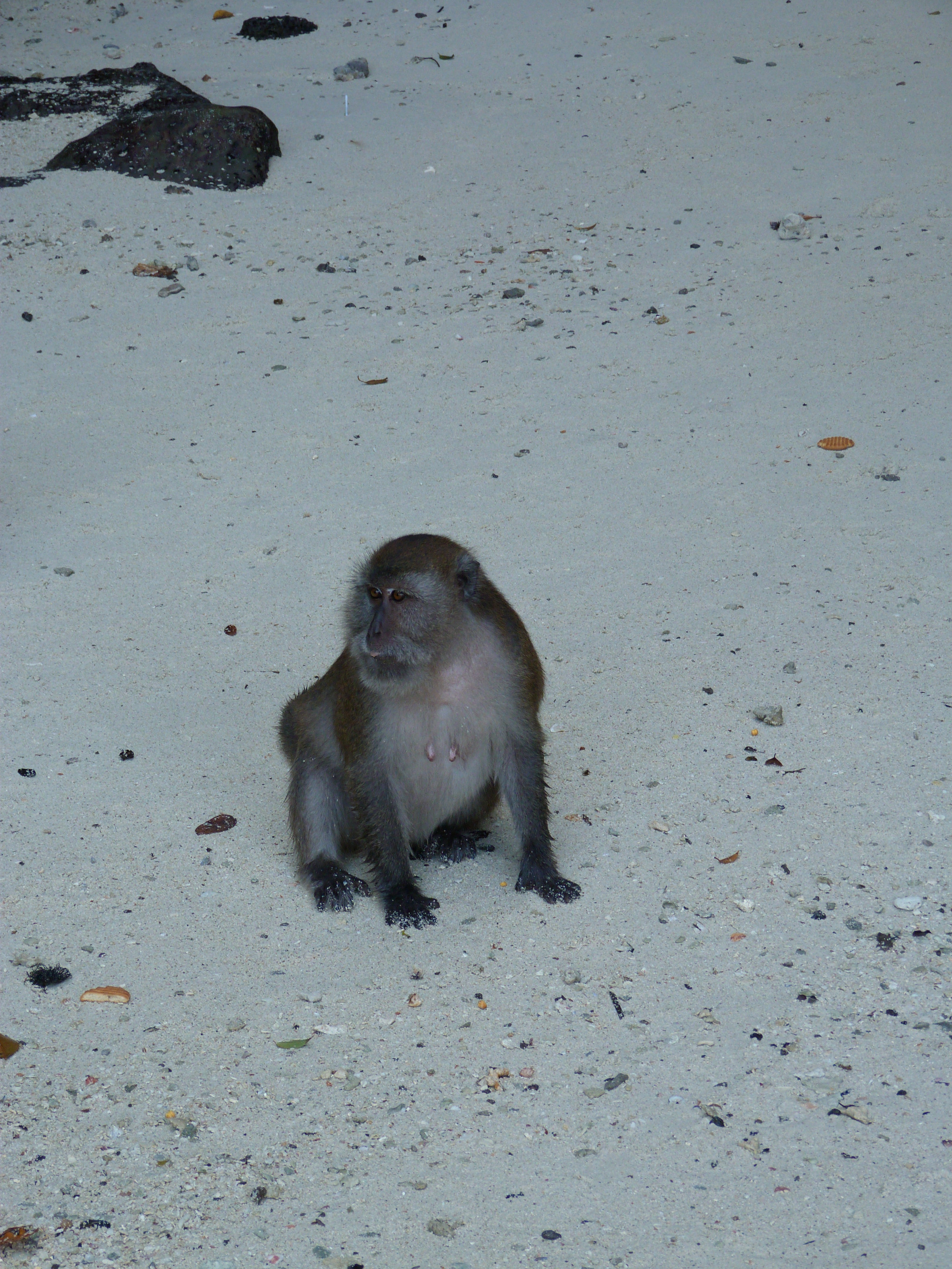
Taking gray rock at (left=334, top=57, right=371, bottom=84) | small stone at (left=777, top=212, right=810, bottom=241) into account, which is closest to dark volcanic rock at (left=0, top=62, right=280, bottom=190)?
gray rock at (left=334, top=57, right=371, bottom=84)

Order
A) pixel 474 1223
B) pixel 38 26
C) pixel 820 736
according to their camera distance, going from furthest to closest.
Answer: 1. pixel 38 26
2. pixel 820 736
3. pixel 474 1223

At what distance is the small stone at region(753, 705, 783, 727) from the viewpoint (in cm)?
453

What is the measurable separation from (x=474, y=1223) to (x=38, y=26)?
42.4 ft

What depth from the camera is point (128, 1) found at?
1346 cm

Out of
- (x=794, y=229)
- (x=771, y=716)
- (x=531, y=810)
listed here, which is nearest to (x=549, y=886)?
(x=531, y=810)

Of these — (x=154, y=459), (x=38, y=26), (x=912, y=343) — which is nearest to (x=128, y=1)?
(x=38, y=26)

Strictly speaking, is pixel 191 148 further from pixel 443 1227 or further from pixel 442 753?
pixel 443 1227

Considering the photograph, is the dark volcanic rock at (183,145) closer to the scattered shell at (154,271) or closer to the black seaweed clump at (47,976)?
the scattered shell at (154,271)

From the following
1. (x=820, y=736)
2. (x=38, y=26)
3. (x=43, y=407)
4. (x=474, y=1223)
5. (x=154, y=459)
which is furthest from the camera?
(x=38, y=26)

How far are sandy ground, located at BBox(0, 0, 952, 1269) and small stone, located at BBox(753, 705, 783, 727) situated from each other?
0.07m

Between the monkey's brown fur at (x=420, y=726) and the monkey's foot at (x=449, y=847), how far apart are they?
0.12 m

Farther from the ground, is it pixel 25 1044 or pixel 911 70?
pixel 911 70

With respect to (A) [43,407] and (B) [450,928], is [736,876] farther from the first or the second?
(A) [43,407]

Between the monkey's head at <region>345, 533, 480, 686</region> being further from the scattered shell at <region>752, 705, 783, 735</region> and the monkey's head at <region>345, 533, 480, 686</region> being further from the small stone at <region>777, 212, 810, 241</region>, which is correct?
the small stone at <region>777, 212, 810, 241</region>
